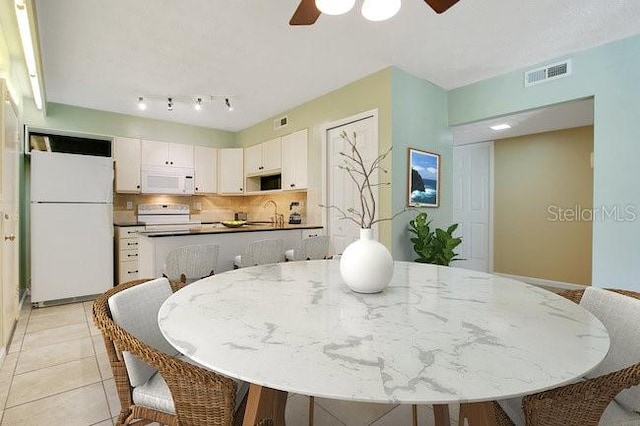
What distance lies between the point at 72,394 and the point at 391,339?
2141 millimetres

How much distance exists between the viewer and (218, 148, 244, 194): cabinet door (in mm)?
5602

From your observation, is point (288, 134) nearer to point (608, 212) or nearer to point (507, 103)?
point (507, 103)

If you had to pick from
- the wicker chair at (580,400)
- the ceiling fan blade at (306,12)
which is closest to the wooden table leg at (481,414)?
the wicker chair at (580,400)

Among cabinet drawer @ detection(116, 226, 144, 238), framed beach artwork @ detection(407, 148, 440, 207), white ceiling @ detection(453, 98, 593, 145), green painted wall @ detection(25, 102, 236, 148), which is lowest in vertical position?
cabinet drawer @ detection(116, 226, 144, 238)

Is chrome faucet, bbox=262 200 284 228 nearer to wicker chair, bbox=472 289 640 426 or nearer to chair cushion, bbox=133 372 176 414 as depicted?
chair cushion, bbox=133 372 176 414

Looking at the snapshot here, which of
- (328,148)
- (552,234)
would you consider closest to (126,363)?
(328,148)

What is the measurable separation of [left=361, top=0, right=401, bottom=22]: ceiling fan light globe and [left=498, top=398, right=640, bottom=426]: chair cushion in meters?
1.64

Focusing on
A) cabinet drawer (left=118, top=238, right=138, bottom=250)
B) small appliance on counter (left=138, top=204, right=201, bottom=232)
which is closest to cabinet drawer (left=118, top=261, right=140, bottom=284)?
cabinet drawer (left=118, top=238, right=138, bottom=250)

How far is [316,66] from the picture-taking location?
320 centimetres

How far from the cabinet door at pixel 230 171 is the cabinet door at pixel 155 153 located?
91 centimetres

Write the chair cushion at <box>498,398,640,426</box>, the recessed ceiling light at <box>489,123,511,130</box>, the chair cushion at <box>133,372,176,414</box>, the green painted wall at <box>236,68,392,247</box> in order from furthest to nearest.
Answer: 1. the recessed ceiling light at <box>489,123,511,130</box>
2. the green painted wall at <box>236,68,392,247</box>
3. the chair cushion at <box>133,372,176,414</box>
4. the chair cushion at <box>498,398,640,426</box>

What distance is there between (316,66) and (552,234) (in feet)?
14.5

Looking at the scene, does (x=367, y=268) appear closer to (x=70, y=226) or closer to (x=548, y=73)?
(x=548, y=73)

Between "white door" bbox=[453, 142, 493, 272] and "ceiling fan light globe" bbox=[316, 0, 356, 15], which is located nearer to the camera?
"ceiling fan light globe" bbox=[316, 0, 356, 15]
